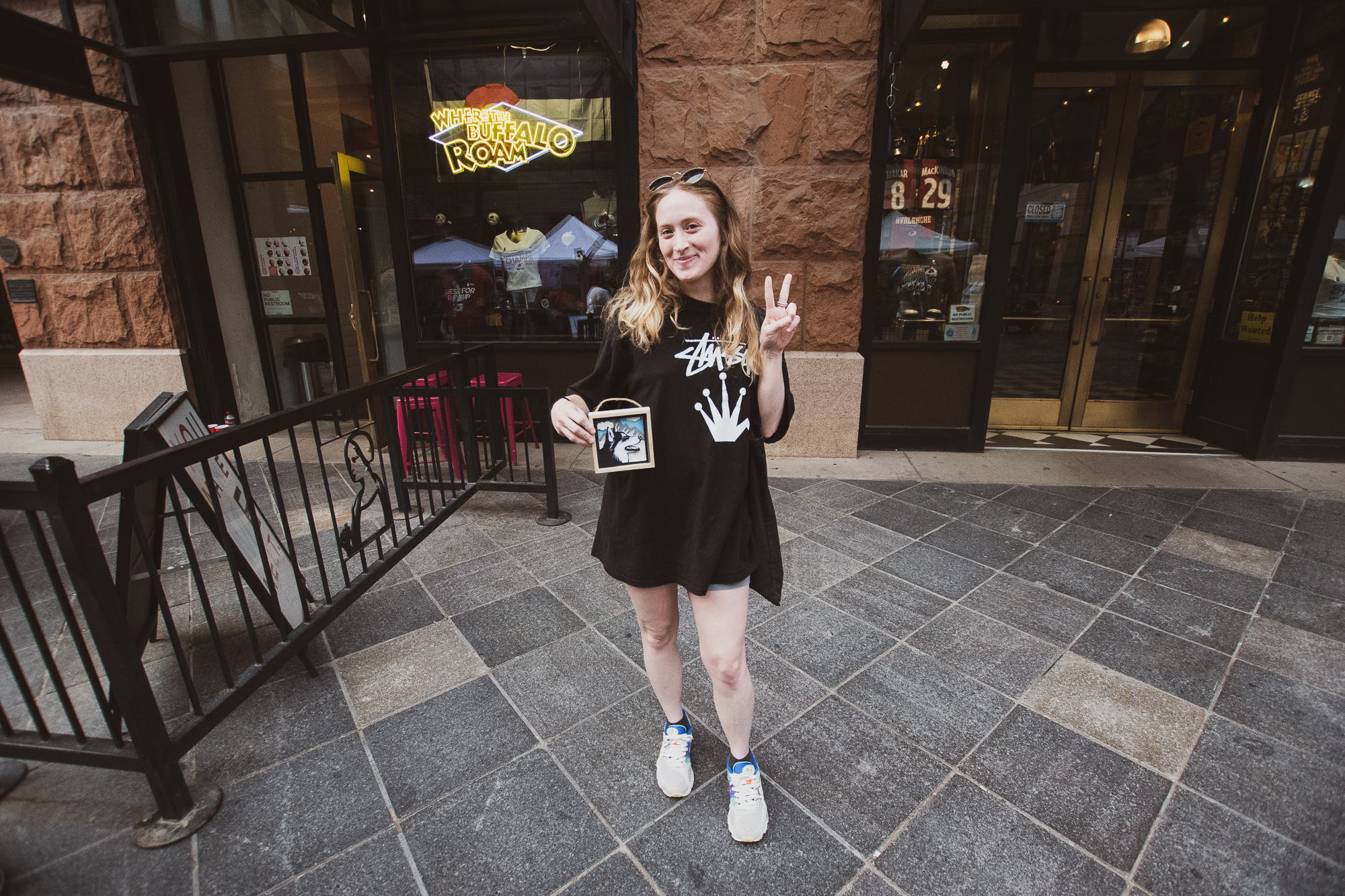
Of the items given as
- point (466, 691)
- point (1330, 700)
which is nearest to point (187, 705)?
point (466, 691)

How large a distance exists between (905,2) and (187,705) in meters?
5.68

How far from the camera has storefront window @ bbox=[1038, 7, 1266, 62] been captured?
16.7ft

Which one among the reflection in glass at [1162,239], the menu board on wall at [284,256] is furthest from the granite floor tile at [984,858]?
the menu board on wall at [284,256]

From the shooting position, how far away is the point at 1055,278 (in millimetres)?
5984

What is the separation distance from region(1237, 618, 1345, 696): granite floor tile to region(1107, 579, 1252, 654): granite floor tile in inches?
2.2

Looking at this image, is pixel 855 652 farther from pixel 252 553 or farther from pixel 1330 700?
pixel 252 553

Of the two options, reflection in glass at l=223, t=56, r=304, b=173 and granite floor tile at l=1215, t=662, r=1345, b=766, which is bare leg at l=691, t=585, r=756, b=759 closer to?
granite floor tile at l=1215, t=662, r=1345, b=766

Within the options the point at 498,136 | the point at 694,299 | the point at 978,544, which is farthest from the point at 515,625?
the point at 498,136

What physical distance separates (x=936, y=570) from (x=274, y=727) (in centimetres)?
331

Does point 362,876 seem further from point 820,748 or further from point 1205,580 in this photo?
point 1205,580

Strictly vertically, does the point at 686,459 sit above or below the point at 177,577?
above

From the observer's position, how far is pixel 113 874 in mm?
1755

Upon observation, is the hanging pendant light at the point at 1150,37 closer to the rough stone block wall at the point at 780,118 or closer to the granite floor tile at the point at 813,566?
the rough stone block wall at the point at 780,118

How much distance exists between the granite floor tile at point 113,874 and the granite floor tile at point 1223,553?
4.94 metres
